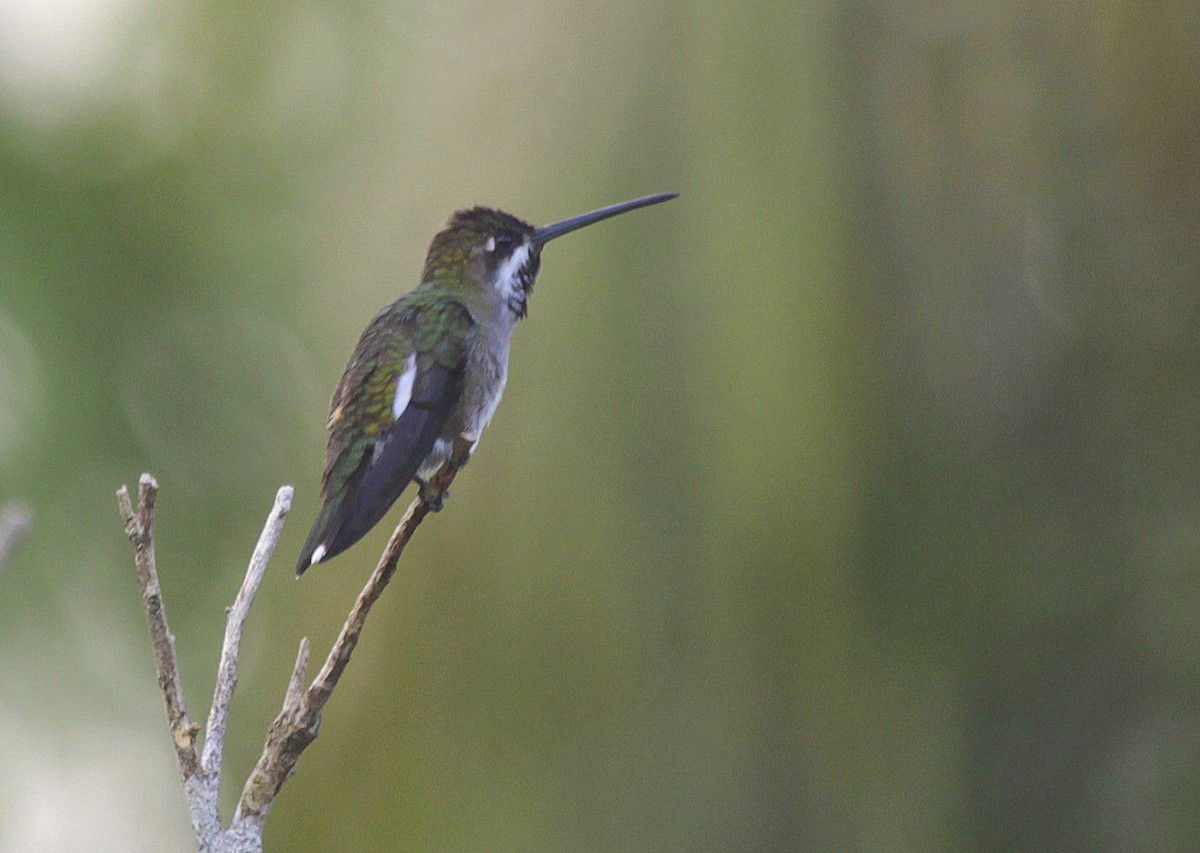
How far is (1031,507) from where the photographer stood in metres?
6.20

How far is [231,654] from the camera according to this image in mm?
1840

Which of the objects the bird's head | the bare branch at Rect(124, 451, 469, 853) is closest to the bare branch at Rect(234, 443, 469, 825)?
the bare branch at Rect(124, 451, 469, 853)

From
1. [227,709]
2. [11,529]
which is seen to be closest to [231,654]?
[227,709]

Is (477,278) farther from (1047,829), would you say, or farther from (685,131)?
(1047,829)

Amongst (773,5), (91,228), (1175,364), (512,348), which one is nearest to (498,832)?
A: (512,348)

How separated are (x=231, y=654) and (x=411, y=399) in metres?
1.45

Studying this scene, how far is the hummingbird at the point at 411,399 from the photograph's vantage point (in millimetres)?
2959

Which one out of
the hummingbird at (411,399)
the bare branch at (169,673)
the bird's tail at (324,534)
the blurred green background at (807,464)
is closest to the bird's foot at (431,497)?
the hummingbird at (411,399)

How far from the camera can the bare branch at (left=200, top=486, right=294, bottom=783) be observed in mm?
1732

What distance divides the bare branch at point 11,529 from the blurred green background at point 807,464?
5.10 m

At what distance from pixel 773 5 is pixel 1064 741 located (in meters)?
3.99

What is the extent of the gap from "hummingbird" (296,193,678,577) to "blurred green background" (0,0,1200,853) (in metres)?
2.72

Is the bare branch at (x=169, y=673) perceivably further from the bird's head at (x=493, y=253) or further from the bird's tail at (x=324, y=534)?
the bird's head at (x=493, y=253)

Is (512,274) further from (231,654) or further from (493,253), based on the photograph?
(231,654)
